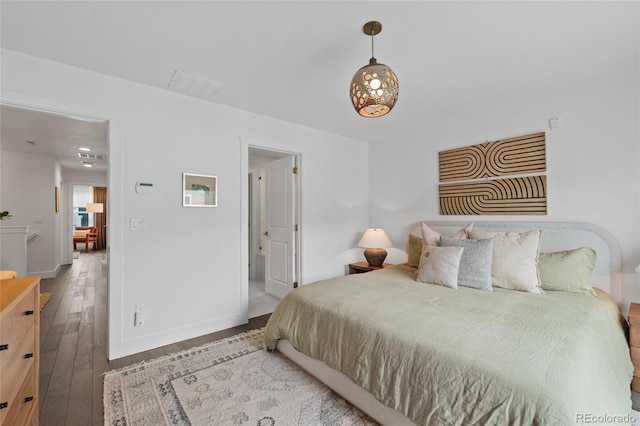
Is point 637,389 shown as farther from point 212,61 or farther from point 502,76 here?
point 212,61

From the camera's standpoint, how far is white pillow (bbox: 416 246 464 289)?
2.40 m

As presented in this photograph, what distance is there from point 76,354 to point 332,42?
328 centimetres

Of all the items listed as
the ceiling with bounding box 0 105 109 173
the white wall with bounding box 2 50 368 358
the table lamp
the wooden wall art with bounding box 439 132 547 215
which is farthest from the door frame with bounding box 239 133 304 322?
the wooden wall art with bounding box 439 132 547 215

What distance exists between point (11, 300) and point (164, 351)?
1683mm

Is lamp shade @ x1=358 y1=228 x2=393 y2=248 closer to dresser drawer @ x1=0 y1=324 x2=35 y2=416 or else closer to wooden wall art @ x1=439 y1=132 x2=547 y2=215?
wooden wall art @ x1=439 y1=132 x2=547 y2=215

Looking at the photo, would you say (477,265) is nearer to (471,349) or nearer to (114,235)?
(471,349)

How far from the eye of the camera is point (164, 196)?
2682mm

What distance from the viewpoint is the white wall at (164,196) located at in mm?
2307

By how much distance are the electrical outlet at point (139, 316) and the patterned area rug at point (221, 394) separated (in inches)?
15.1

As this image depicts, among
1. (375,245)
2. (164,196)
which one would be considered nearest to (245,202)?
(164,196)

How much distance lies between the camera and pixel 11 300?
3.67 ft

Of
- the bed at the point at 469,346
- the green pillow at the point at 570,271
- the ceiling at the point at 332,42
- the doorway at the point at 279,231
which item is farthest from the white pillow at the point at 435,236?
the doorway at the point at 279,231

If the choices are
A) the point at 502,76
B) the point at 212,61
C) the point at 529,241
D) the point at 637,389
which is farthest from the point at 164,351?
the point at 502,76

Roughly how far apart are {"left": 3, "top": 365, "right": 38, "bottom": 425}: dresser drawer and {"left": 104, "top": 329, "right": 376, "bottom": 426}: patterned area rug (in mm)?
433
